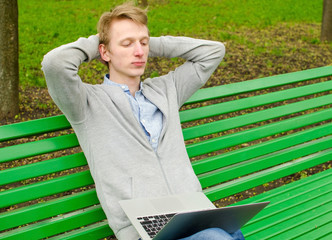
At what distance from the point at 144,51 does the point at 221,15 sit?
394 inches

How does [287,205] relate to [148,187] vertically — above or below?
below

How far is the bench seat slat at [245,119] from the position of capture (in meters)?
2.87

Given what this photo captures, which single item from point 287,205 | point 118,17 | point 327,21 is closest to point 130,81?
point 118,17

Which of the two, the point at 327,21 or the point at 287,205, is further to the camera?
the point at 327,21

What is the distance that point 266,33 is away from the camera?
1008 cm

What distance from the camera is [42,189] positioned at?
224cm

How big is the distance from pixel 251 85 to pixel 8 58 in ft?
10.4

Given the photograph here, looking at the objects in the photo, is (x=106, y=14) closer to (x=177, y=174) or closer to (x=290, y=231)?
(x=177, y=174)

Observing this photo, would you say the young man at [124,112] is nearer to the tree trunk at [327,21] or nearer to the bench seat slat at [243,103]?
the bench seat slat at [243,103]

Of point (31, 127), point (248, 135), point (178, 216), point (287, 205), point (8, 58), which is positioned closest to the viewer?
point (178, 216)

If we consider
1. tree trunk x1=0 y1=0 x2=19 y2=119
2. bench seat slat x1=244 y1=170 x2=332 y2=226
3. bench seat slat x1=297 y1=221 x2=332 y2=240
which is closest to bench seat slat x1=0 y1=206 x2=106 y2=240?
bench seat slat x1=244 y1=170 x2=332 y2=226

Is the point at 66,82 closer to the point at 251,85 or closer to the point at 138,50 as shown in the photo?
the point at 138,50

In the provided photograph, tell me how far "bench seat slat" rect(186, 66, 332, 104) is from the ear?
623 mm

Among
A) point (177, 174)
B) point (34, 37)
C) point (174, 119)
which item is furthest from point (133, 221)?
point (34, 37)
